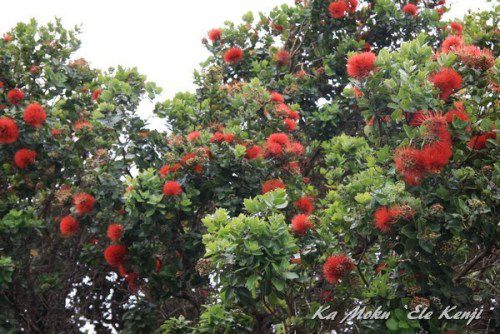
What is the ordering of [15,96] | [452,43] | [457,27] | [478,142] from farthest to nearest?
1. [457,27]
2. [15,96]
3. [452,43]
4. [478,142]

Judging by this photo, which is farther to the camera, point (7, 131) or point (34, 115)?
point (34, 115)

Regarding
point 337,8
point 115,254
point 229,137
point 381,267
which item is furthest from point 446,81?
point 337,8

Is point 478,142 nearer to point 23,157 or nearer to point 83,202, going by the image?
point 83,202

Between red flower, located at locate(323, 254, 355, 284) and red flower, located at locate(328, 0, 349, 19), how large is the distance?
453 centimetres

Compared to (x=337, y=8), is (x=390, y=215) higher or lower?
lower

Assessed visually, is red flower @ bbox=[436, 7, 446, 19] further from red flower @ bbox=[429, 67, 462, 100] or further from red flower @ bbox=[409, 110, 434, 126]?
red flower @ bbox=[429, 67, 462, 100]

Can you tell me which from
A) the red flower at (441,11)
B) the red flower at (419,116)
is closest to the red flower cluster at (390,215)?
the red flower at (419,116)

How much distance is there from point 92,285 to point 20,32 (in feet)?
10.2

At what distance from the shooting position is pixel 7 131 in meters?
6.52

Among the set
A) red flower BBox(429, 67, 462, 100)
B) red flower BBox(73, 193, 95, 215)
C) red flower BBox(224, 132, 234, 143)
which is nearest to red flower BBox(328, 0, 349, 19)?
red flower BBox(224, 132, 234, 143)

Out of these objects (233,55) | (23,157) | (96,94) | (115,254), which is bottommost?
(115,254)

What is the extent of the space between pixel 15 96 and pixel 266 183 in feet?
9.89

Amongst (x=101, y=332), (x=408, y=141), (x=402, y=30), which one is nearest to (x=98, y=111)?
(x=101, y=332)

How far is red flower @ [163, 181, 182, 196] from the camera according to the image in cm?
595
